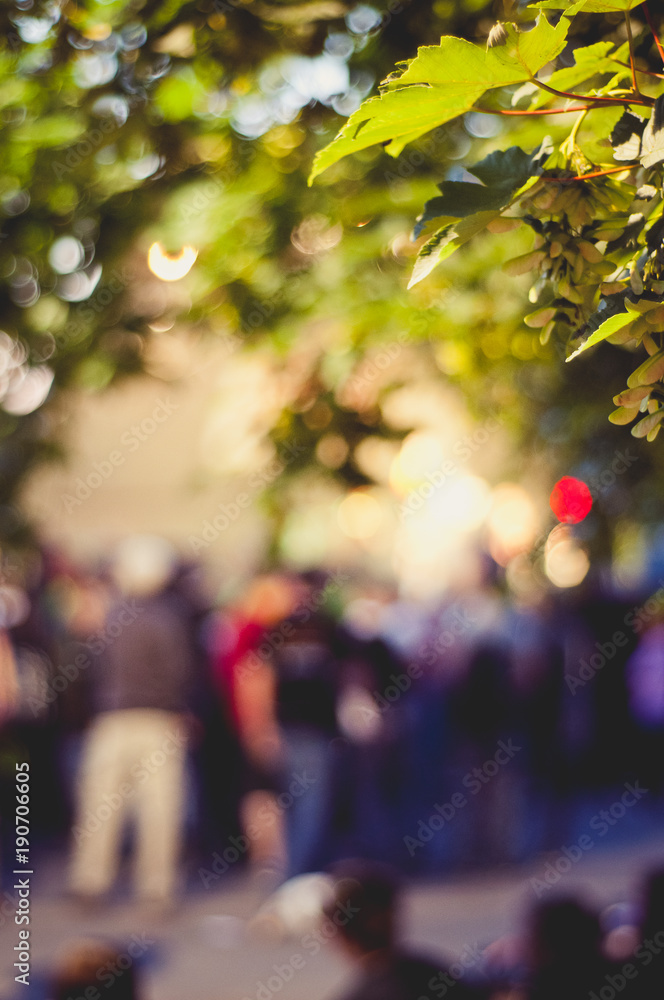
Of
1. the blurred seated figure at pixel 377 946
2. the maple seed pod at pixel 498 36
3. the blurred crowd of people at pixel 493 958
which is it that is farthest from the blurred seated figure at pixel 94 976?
the maple seed pod at pixel 498 36

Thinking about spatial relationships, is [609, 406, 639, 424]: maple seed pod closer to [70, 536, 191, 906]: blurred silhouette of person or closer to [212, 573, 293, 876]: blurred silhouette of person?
[212, 573, 293, 876]: blurred silhouette of person

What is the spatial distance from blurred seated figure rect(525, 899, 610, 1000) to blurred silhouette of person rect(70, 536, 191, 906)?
2.39 m

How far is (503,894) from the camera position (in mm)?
4488

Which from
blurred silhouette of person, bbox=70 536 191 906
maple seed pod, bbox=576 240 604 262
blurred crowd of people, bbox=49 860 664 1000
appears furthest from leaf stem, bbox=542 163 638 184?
blurred silhouette of person, bbox=70 536 191 906

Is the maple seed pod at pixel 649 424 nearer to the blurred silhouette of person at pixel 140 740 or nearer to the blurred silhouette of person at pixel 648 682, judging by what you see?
the blurred silhouette of person at pixel 140 740

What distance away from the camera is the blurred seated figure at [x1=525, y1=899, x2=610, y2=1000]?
2.10 metres

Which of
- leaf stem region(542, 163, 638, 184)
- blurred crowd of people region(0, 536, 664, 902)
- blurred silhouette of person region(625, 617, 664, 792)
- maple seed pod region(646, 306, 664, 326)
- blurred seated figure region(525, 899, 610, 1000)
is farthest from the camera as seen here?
blurred silhouette of person region(625, 617, 664, 792)

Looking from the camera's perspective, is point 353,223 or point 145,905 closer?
point 353,223

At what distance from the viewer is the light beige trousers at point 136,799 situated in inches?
171

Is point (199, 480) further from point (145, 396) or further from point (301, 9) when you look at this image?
point (145, 396)

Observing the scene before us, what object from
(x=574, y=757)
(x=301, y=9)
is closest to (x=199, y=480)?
(x=301, y=9)

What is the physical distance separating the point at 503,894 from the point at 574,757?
1.34 m

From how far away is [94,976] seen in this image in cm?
201

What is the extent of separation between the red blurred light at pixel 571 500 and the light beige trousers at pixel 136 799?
87.9 inches
